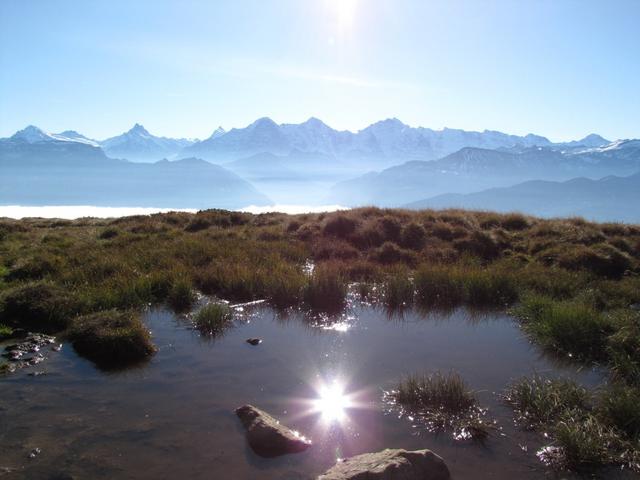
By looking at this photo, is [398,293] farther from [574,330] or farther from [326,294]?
[574,330]

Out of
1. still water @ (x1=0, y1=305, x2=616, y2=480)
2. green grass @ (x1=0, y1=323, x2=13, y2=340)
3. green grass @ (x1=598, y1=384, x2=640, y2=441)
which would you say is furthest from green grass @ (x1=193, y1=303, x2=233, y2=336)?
green grass @ (x1=598, y1=384, x2=640, y2=441)

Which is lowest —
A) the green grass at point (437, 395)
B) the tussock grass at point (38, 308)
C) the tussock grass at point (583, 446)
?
the tussock grass at point (583, 446)

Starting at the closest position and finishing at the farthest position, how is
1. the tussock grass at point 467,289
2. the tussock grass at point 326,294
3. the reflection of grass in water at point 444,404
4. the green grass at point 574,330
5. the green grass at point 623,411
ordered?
the green grass at point 623,411, the reflection of grass in water at point 444,404, the green grass at point 574,330, the tussock grass at point 326,294, the tussock grass at point 467,289

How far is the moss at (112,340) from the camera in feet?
33.6

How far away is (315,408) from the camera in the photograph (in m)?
8.22

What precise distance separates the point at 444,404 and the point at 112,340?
809 centimetres

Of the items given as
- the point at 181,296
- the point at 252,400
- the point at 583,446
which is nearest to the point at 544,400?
the point at 583,446

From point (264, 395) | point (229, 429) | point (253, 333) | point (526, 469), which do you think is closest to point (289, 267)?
point (253, 333)

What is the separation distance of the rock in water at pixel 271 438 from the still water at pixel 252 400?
0.49 feet

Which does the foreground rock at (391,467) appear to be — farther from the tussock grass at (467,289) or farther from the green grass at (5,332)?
the green grass at (5,332)

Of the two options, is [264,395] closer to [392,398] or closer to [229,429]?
[229,429]

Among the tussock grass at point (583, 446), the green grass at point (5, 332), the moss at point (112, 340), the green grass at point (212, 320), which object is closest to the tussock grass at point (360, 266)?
the green grass at point (5, 332)

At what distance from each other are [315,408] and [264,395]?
45.8 inches

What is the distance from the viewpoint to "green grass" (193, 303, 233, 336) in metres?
12.2
